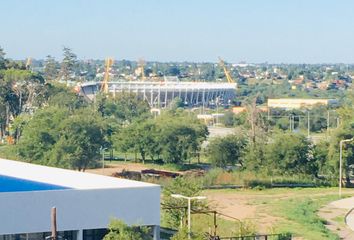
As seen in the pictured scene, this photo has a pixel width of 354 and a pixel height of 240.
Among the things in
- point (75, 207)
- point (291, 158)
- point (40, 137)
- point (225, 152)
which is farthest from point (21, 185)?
point (225, 152)

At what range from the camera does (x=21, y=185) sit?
30.6m

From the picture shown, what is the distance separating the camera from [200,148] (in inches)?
2739

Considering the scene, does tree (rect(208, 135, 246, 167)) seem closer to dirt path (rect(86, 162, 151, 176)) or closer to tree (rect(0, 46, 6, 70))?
dirt path (rect(86, 162, 151, 176))

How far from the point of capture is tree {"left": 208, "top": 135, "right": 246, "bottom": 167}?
64.4m

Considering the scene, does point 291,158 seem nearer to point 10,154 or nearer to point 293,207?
point 293,207

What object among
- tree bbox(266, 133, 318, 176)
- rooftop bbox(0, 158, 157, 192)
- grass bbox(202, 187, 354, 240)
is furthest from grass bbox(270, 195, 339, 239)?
rooftop bbox(0, 158, 157, 192)

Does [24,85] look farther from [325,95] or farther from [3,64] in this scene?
[325,95]

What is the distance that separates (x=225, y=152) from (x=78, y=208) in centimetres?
3620

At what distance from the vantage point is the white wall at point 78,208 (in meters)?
27.8

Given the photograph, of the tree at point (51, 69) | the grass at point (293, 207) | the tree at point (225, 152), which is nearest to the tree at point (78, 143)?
the tree at point (225, 152)

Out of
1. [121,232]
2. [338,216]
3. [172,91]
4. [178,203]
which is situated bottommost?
[172,91]

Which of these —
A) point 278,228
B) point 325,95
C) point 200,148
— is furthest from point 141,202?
point 325,95

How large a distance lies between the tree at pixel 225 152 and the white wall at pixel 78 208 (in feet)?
114

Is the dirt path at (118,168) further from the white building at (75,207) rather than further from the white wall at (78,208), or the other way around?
the white wall at (78,208)
